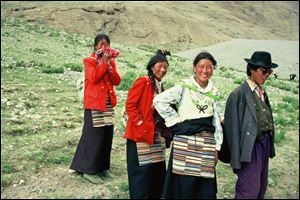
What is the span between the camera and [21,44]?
62.2 ft

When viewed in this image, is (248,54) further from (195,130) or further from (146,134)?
(195,130)

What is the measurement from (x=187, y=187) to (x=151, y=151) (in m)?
0.65

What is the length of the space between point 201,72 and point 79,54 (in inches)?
641

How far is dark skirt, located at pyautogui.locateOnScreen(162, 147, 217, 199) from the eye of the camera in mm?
3988

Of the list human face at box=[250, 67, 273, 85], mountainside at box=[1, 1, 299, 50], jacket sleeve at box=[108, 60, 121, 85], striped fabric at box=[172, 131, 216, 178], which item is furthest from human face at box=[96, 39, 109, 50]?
mountainside at box=[1, 1, 299, 50]

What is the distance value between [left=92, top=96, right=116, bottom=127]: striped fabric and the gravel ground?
60.6ft

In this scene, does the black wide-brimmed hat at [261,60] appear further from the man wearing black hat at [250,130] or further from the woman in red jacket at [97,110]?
the woman in red jacket at [97,110]

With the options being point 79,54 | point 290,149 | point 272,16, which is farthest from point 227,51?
point 272,16

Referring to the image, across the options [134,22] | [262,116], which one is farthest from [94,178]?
[134,22]

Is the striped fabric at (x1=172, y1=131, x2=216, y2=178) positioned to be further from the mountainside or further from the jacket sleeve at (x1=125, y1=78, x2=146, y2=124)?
the mountainside

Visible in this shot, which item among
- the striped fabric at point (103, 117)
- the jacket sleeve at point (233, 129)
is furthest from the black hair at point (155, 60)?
the striped fabric at point (103, 117)

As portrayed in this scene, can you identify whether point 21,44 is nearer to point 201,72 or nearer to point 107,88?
point 107,88

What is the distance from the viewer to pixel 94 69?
491 centimetres

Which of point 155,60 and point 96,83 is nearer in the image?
point 155,60
